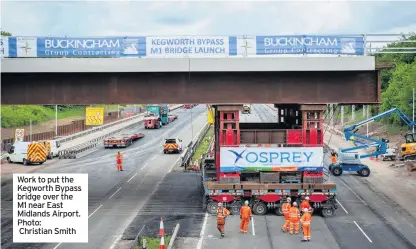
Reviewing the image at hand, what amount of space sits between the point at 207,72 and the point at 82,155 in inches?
1297

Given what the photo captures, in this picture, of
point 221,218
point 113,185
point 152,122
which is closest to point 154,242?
point 221,218

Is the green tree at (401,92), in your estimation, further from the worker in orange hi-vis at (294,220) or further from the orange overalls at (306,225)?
the orange overalls at (306,225)

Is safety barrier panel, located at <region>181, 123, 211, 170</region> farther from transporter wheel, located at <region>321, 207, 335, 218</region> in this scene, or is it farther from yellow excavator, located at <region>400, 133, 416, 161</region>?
transporter wheel, located at <region>321, 207, 335, 218</region>

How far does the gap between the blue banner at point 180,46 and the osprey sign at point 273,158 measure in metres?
4.92

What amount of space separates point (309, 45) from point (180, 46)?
21.3 feet

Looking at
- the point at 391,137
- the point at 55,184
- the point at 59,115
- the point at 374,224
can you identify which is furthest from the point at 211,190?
the point at 59,115

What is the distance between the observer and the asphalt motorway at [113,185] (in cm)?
2650

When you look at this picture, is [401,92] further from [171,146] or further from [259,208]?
[259,208]

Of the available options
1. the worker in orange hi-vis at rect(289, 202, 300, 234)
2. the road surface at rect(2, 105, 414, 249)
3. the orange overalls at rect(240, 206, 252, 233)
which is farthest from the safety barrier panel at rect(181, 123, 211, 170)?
the worker in orange hi-vis at rect(289, 202, 300, 234)

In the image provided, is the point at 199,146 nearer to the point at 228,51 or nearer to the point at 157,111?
the point at 157,111

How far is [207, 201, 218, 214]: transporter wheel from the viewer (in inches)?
1204

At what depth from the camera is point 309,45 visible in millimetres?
30531

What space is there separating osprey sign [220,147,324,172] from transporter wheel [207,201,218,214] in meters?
1.85

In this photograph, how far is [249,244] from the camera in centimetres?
2441
